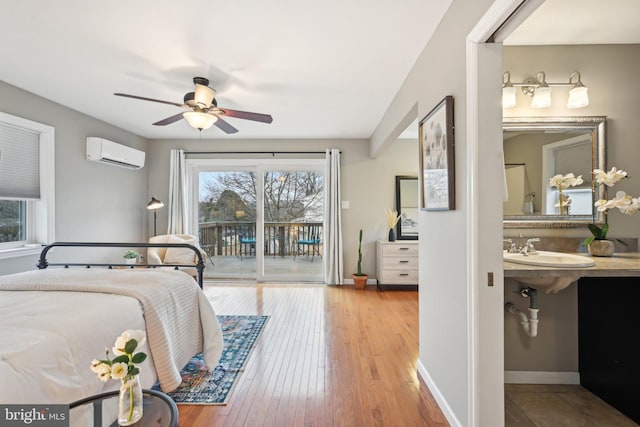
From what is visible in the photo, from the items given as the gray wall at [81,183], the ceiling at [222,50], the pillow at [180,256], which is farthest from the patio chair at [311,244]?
the gray wall at [81,183]

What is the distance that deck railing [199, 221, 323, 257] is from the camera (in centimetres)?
536

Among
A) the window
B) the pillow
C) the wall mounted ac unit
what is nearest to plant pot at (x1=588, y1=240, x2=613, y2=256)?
the pillow

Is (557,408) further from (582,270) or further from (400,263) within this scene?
(400,263)

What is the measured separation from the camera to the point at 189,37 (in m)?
2.20

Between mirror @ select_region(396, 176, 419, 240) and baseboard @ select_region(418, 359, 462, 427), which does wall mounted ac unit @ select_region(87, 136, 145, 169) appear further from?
baseboard @ select_region(418, 359, 462, 427)

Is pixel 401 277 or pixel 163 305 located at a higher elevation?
pixel 163 305

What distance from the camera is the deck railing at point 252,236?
5.36 metres

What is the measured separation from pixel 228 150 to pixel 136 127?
136 cm

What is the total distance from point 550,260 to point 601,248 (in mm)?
534

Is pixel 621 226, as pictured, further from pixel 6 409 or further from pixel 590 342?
pixel 6 409

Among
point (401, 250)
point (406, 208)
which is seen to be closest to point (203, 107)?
point (401, 250)

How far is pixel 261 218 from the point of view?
5.30m

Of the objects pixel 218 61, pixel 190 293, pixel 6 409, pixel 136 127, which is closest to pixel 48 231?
pixel 136 127

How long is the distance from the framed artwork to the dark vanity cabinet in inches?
46.9
